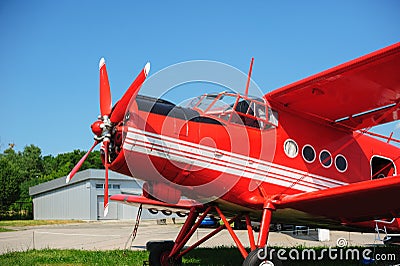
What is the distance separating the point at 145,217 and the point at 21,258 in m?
32.1

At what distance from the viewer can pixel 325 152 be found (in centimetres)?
788

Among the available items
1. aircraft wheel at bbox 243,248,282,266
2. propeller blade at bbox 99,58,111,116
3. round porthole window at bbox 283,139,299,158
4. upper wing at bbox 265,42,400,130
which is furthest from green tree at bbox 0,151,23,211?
aircraft wheel at bbox 243,248,282,266

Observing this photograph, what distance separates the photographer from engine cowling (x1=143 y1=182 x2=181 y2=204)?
21.9ft

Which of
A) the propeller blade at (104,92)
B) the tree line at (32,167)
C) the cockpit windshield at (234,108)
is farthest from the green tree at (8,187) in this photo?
the cockpit windshield at (234,108)

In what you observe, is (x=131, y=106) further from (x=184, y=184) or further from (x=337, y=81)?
(x=337, y=81)

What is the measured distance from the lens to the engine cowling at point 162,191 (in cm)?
669

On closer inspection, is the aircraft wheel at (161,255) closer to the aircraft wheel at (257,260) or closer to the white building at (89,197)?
the aircraft wheel at (257,260)

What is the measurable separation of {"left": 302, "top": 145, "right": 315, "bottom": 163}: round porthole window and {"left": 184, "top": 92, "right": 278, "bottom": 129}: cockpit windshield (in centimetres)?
83

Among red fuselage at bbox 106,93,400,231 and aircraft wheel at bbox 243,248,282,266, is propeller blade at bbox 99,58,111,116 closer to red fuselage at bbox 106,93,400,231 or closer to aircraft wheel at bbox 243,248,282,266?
red fuselage at bbox 106,93,400,231

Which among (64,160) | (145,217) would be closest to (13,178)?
(145,217)

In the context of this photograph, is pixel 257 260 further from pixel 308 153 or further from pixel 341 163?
pixel 341 163

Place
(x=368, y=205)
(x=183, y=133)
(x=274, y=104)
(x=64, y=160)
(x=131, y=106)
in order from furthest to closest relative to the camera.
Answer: (x=64, y=160) < (x=274, y=104) < (x=368, y=205) < (x=183, y=133) < (x=131, y=106)

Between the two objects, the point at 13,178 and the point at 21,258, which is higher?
the point at 13,178

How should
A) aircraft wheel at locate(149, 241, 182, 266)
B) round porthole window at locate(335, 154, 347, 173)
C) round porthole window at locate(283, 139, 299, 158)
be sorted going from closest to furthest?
round porthole window at locate(283, 139, 299, 158), round porthole window at locate(335, 154, 347, 173), aircraft wheel at locate(149, 241, 182, 266)
